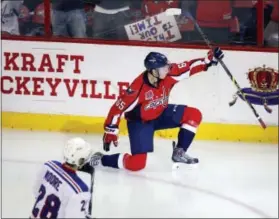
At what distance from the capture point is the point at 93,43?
4289 millimetres

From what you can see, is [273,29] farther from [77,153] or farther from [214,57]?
[77,153]

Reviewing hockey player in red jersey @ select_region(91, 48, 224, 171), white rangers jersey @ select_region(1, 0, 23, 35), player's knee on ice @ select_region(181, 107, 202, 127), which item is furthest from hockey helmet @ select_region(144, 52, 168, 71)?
white rangers jersey @ select_region(1, 0, 23, 35)

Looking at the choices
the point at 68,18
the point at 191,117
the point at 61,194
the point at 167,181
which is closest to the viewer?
the point at 61,194

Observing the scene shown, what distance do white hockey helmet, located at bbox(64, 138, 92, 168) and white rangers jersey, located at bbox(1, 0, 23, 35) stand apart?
202 centimetres

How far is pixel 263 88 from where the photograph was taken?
4.22 metres

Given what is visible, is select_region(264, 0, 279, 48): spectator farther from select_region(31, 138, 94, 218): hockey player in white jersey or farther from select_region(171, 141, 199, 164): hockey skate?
select_region(31, 138, 94, 218): hockey player in white jersey

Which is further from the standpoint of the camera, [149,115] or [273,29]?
[273,29]

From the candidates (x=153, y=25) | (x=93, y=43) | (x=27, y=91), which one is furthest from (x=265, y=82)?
(x=27, y=91)

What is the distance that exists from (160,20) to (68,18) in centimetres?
52

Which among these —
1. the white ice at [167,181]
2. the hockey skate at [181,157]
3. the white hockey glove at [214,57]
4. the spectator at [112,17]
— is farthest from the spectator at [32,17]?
the hockey skate at [181,157]

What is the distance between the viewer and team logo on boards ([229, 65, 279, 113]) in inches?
166

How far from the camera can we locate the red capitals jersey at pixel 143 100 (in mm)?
3721

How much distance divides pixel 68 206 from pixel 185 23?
83.6 inches

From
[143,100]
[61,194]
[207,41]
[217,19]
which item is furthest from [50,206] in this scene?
[217,19]
